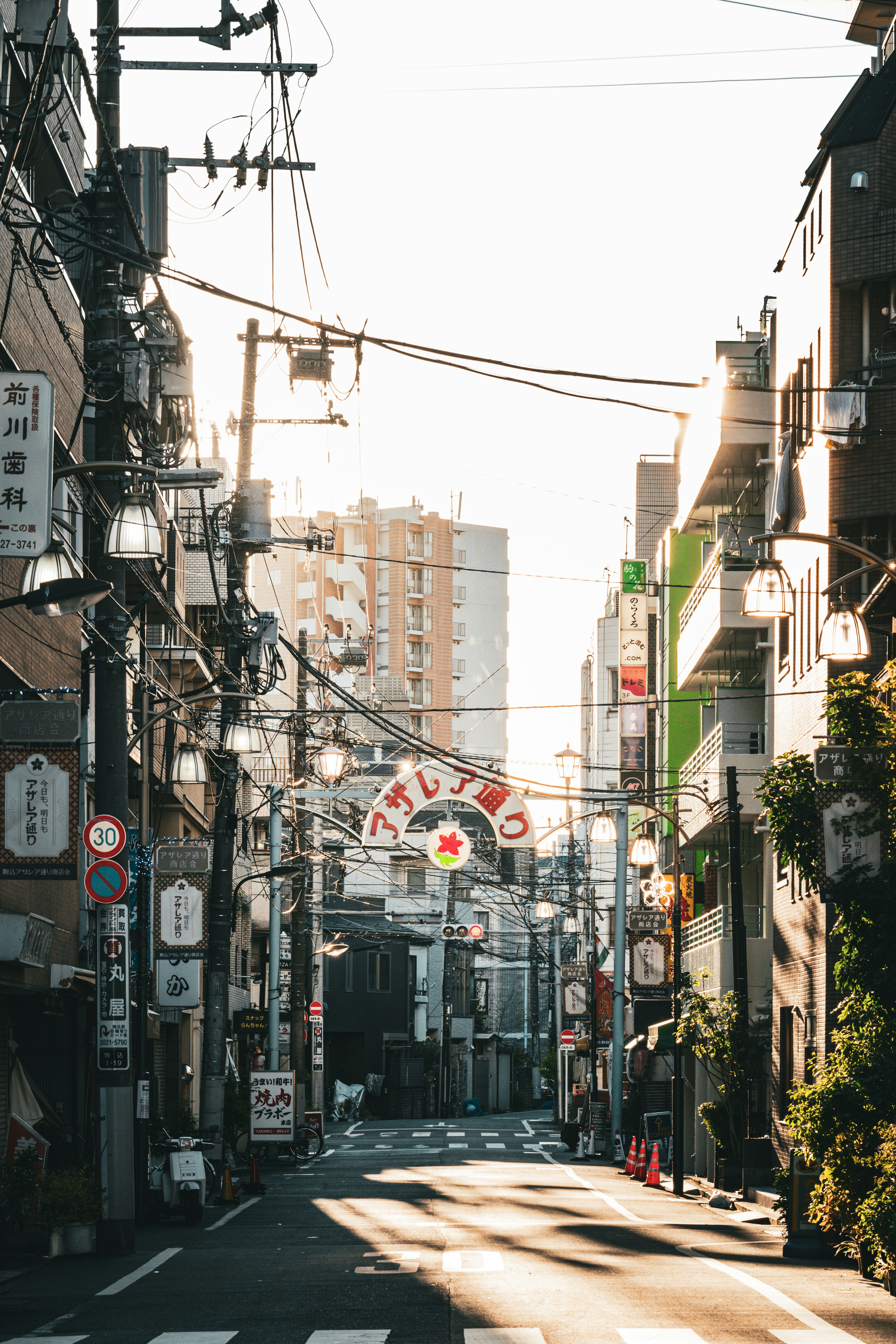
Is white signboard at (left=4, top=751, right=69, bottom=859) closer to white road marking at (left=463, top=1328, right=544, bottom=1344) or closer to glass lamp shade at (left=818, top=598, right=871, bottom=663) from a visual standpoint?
white road marking at (left=463, top=1328, right=544, bottom=1344)

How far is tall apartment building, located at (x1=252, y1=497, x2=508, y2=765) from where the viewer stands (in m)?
106

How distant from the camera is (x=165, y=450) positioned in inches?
859

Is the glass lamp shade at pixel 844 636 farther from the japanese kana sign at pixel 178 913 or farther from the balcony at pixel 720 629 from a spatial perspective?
the japanese kana sign at pixel 178 913

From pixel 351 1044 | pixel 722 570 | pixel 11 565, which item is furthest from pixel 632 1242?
pixel 351 1044

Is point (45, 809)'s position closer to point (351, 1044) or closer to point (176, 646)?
point (176, 646)

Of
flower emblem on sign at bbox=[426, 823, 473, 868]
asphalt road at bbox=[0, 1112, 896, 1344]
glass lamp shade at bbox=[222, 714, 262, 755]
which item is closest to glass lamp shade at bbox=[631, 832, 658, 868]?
flower emblem on sign at bbox=[426, 823, 473, 868]

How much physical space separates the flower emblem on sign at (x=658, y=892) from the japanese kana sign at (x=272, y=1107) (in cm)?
1318

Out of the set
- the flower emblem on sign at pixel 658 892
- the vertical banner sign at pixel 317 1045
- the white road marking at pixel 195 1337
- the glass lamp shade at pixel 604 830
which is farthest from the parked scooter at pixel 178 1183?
the vertical banner sign at pixel 317 1045

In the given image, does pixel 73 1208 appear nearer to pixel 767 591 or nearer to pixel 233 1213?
pixel 233 1213

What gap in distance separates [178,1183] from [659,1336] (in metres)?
12.7

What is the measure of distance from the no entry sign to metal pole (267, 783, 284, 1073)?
20174 mm

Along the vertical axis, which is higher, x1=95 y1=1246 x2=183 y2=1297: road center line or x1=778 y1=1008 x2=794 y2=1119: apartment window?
x1=778 y1=1008 x2=794 y2=1119: apartment window

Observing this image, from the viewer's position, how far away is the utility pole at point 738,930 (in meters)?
30.2

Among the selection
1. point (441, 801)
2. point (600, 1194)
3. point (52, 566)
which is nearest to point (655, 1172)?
point (600, 1194)
